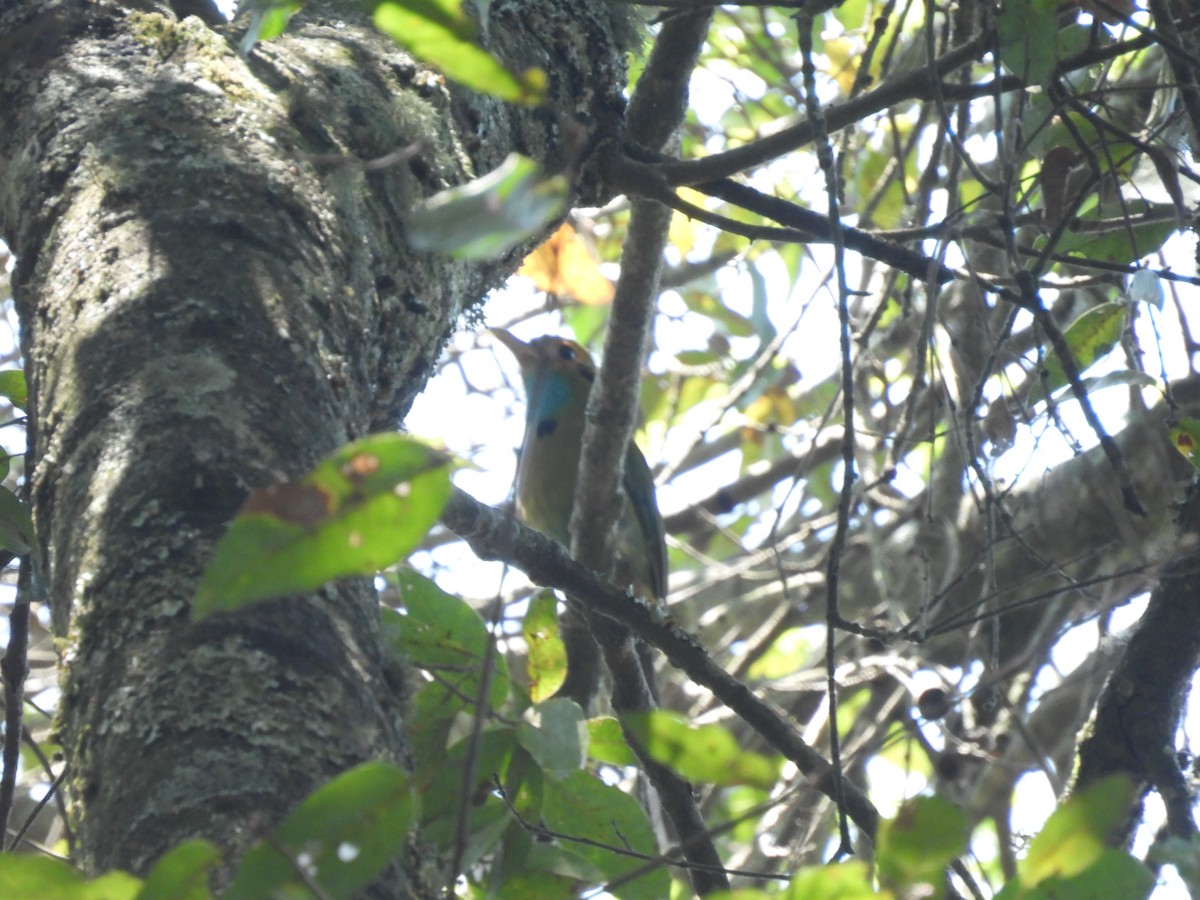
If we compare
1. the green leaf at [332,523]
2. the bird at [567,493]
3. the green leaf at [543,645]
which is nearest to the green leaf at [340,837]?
the green leaf at [332,523]

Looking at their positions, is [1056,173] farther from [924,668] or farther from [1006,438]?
[924,668]

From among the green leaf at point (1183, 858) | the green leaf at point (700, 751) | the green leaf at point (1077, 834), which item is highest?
the green leaf at point (700, 751)

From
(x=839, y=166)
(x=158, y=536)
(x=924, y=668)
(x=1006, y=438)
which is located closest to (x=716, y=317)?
(x=924, y=668)

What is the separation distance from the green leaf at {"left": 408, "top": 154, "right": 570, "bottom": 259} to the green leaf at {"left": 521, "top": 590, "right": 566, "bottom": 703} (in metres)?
1.03

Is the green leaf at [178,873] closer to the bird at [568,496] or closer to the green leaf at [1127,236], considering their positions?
the green leaf at [1127,236]

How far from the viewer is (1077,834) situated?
38.4 inches

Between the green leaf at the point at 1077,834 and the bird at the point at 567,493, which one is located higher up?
the bird at the point at 567,493

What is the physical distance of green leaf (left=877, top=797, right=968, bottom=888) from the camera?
94 cm

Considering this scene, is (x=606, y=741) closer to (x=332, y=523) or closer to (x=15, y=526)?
(x=15, y=526)

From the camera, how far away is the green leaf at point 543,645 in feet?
5.97

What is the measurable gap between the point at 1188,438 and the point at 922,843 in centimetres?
121

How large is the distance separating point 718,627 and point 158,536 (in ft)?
→ 16.5

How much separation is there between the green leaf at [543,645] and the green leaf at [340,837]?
0.94 m

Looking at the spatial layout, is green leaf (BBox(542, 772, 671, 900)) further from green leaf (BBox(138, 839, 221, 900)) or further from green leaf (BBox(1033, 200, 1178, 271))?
green leaf (BBox(1033, 200, 1178, 271))
